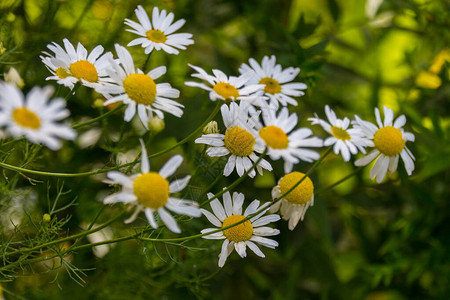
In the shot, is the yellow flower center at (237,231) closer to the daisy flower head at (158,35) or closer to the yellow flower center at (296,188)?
the yellow flower center at (296,188)

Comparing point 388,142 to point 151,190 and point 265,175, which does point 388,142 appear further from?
point 265,175

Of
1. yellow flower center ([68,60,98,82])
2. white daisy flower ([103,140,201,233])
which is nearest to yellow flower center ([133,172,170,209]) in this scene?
white daisy flower ([103,140,201,233])

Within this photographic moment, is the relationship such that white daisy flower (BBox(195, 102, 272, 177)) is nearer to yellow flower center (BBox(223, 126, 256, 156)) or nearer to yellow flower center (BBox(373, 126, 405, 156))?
yellow flower center (BBox(223, 126, 256, 156))

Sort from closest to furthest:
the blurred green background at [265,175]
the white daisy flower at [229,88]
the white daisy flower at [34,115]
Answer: the white daisy flower at [34,115] → the white daisy flower at [229,88] → the blurred green background at [265,175]

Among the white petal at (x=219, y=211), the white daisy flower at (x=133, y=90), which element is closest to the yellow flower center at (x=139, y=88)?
the white daisy flower at (x=133, y=90)

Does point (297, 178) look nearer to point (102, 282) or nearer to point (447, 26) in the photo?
point (102, 282)
